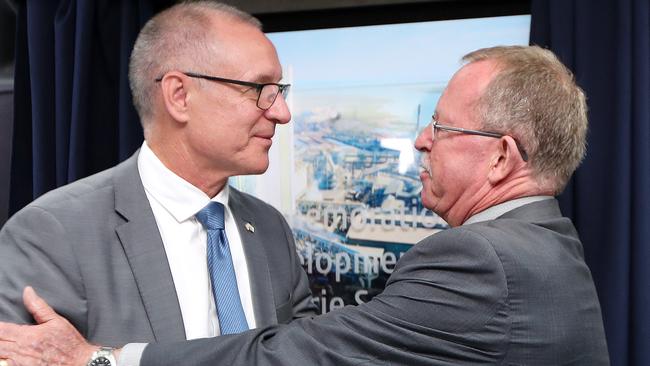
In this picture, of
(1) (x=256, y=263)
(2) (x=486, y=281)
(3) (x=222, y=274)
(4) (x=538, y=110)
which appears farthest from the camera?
(1) (x=256, y=263)

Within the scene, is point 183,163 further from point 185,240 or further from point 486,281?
point 486,281

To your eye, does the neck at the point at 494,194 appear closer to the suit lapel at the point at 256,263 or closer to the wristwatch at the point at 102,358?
the suit lapel at the point at 256,263

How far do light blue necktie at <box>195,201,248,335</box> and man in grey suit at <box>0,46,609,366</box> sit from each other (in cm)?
18

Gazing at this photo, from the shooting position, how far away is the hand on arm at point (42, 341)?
1151 mm

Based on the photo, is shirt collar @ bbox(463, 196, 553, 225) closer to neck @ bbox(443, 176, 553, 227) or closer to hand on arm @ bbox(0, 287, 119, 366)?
neck @ bbox(443, 176, 553, 227)

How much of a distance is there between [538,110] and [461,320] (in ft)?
1.47

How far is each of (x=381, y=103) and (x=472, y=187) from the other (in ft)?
3.34

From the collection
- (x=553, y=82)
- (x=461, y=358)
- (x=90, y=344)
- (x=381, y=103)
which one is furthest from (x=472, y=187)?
(x=381, y=103)

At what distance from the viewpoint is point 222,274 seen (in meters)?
1.46

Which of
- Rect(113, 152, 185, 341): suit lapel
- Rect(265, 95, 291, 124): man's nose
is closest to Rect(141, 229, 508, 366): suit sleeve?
Rect(113, 152, 185, 341): suit lapel

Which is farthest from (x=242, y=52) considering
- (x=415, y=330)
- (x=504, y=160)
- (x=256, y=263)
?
(x=415, y=330)

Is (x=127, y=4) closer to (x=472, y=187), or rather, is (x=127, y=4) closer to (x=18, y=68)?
(x=18, y=68)

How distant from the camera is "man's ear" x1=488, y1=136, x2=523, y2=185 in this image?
4.26ft

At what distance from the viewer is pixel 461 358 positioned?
46.1 inches
